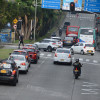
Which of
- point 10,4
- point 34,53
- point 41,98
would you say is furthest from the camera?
point 10,4

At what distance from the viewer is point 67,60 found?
123ft

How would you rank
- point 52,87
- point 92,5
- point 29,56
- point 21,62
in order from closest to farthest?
1. point 52,87
2. point 21,62
3. point 29,56
4. point 92,5

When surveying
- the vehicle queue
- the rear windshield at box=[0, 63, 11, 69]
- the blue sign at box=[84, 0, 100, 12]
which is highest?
the blue sign at box=[84, 0, 100, 12]

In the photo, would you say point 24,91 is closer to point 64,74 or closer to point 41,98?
point 41,98

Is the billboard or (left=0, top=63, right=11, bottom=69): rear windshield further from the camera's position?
the billboard

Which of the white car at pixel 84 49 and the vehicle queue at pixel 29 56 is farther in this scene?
the white car at pixel 84 49

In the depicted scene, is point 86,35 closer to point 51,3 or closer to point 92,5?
point 92,5

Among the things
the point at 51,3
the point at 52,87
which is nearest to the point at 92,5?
the point at 51,3

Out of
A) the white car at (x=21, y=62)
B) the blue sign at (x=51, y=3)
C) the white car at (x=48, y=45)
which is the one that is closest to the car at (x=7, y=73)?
the white car at (x=21, y=62)

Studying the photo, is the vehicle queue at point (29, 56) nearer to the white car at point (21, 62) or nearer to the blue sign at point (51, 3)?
the white car at point (21, 62)

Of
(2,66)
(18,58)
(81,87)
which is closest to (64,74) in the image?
(18,58)

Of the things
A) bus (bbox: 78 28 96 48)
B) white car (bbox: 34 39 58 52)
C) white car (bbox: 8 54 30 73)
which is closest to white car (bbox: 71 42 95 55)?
white car (bbox: 34 39 58 52)

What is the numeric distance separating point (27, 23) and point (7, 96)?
55.4 meters

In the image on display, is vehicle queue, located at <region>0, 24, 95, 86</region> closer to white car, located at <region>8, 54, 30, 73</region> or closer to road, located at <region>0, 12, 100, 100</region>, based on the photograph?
white car, located at <region>8, 54, 30, 73</region>
